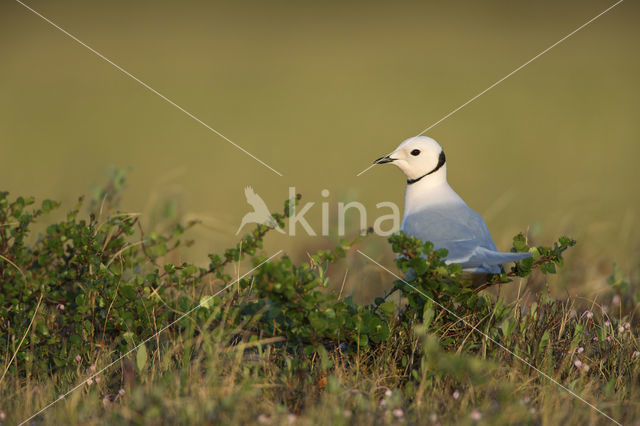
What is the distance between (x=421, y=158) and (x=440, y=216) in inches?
17.4

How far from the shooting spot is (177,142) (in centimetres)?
1498

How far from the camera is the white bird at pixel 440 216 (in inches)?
150

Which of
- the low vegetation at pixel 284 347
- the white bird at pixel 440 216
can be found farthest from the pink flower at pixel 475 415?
the white bird at pixel 440 216

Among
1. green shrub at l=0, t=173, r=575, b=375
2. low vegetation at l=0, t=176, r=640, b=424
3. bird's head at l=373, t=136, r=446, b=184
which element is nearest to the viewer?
low vegetation at l=0, t=176, r=640, b=424

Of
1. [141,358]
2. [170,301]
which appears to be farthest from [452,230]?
[141,358]

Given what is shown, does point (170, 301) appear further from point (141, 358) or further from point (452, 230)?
point (452, 230)

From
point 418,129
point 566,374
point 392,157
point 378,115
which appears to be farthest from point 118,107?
point 566,374

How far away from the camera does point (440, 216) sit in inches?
160

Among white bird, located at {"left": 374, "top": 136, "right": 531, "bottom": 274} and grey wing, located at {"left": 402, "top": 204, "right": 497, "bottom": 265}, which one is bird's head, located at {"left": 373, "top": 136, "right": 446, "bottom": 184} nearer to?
white bird, located at {"left": 374, "top": 136, "right": 531, "bottom": 274}

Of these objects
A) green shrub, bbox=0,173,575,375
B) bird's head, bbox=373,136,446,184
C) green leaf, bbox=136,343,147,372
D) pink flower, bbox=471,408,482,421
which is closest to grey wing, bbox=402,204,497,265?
green shrub, bbox=0,173,575,375

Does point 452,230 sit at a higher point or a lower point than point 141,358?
higher

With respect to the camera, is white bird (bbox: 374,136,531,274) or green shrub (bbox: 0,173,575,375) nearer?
green shrub (bbox: 0,173,575,375)

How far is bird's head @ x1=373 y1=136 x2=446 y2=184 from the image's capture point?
14.2ft

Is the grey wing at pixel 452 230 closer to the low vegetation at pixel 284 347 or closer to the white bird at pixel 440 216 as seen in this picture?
the white bird at pixel 440 216
